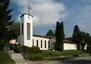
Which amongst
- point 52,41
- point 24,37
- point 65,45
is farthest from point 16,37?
point 65,45

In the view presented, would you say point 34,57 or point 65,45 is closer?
point 34,57

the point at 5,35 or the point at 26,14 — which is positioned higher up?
the point at 26,14

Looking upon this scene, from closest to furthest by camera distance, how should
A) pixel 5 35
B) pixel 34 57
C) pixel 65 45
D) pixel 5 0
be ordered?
1. pixel 34 57
2. pixel 5 35
3. pixel 5 0
4. pixel 65 45

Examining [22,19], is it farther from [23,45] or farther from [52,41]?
[52,41]

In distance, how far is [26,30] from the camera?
4800 centimetres

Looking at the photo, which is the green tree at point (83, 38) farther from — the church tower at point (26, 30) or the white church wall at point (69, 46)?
the church tower at point (26, 30)

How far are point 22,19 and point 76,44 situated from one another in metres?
20.5

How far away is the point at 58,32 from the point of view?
5147 centimetres

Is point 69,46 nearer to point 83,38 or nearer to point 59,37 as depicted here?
point 83,38

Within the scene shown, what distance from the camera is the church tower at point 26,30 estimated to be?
4759 cm

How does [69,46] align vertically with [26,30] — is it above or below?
below

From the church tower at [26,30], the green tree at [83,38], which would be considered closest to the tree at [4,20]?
the church tower at [26,30]

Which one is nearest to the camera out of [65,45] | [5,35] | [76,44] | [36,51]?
[36,51]

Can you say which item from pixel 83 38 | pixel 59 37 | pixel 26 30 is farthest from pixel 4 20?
pixel 83 38
